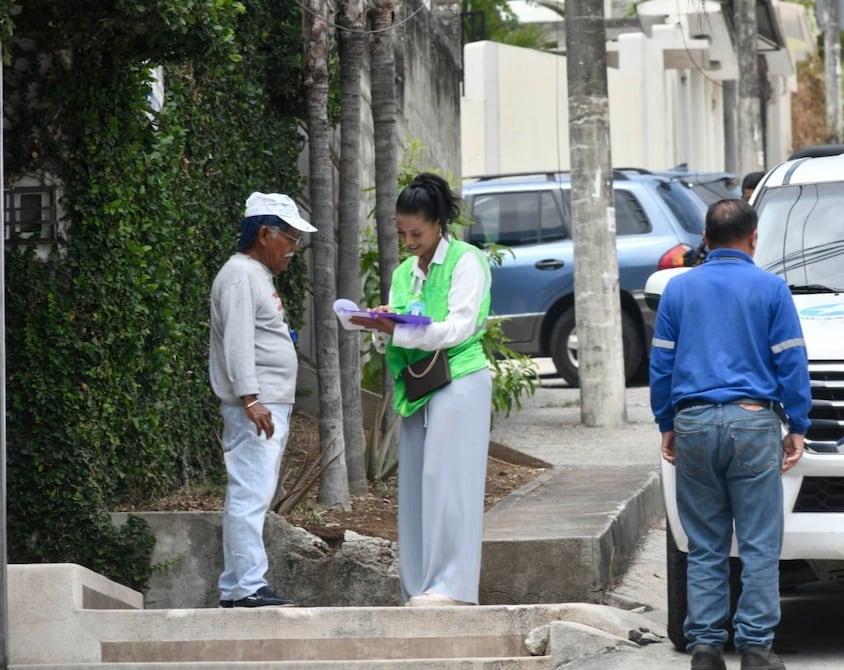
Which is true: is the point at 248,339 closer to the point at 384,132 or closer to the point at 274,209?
the point at 274,209

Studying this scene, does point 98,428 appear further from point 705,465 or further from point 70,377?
point 705,465

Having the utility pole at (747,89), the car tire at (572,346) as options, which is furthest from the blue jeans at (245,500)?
the utility pole at (747,89)

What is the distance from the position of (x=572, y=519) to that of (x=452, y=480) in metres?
1.45

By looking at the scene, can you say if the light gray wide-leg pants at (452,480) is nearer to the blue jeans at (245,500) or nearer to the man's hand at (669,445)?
the blue jeans at (245,500)

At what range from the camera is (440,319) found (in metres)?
6.87

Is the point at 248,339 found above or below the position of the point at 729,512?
above

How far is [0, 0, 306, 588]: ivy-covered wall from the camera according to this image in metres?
7.51

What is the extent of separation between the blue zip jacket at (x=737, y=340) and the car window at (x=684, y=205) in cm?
1008

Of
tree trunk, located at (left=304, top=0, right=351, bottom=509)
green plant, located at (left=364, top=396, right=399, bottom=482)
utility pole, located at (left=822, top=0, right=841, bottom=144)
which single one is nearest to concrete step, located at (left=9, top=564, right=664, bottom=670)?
tree trunk, located at (left=304, top=0, right=351, bottom=509)

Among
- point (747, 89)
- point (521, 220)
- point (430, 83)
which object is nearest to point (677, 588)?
point (430, 83)

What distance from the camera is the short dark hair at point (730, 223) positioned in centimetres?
622

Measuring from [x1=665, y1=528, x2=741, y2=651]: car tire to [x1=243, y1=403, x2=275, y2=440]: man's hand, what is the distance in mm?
1681

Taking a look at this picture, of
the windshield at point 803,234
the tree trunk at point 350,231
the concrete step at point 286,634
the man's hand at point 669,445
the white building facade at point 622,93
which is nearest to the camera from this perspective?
the man's hand at point 669,445

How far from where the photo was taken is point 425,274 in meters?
6.98
